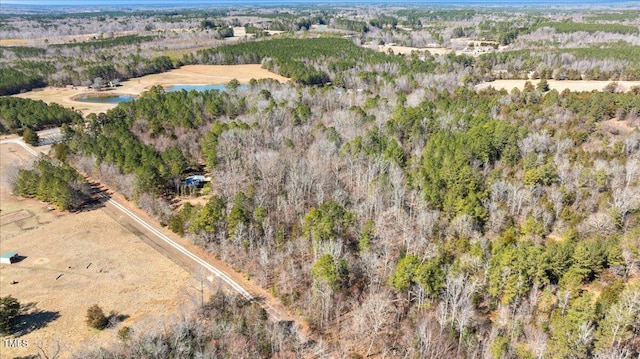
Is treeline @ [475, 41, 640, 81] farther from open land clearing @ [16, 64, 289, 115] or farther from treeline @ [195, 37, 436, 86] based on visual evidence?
open land clearing @ [16, 64, 289, 115]

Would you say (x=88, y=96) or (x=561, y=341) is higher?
(x=88, y=96)

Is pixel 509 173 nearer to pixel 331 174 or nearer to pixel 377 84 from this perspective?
pixel 331 174

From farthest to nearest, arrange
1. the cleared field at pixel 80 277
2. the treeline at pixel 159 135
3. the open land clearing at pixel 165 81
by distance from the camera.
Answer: the open land clearing at pixel 165 81
the treeline at pixel 159 135
the cleared field at pixel 80 277

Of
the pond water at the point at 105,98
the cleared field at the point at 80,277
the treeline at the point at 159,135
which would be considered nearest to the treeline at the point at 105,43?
the pond water at the point at 105,98

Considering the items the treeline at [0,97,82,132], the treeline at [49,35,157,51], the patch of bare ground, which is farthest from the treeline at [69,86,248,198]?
the treeline at [49,35,157,51]

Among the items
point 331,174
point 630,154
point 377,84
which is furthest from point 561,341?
point 377,84

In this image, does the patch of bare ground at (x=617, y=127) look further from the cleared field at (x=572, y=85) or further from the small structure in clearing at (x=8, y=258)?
the small structure in clearing at (x=8, y=258)
